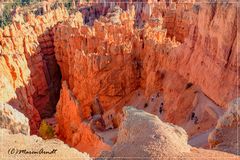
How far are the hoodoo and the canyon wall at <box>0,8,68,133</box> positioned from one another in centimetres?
11

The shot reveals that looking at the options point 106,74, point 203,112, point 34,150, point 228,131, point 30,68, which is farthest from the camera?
point 30,68

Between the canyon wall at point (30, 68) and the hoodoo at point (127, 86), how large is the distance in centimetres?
11

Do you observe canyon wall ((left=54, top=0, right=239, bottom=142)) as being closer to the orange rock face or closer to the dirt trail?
the dirt trail

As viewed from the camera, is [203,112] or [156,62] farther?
[156,62]

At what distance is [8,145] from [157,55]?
740 inches

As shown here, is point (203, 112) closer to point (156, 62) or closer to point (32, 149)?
point (156, 62)

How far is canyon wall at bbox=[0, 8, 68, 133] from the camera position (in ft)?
99.2

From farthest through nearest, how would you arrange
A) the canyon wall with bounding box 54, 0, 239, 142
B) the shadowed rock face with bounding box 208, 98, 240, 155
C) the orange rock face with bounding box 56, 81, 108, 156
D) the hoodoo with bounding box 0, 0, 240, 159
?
the orange rock face with bounding box 56, 81, 108, 156 → the canyon wall with bounding box 54, 0, 239, 142 → the shadowed rock face with bounding box 208, 98, 240, 155 → the hoodoo with bounding box 0, 0, 240, 159

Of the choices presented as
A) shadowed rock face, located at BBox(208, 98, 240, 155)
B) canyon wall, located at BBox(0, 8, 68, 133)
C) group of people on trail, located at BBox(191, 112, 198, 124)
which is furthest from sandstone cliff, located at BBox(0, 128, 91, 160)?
canyon wall, located at BBox(0, 8, 68, 133)

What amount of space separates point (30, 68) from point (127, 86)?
10.8 meters

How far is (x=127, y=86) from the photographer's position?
1203 inches

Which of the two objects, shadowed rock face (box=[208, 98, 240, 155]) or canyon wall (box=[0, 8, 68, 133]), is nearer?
shadowed rock face (box=[208, 98, 240, 155])

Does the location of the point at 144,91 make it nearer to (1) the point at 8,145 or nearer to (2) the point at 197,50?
(2) the point at 197,50

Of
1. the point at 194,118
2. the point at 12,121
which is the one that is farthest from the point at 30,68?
the point at 12,121
